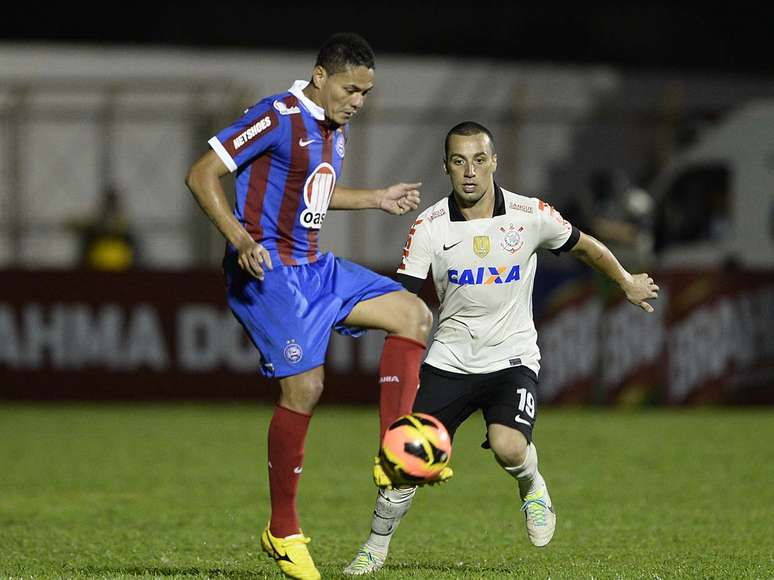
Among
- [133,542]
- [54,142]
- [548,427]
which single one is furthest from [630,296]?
[54,142]

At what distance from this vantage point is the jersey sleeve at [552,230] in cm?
714

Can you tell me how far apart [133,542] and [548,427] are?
6862 mm

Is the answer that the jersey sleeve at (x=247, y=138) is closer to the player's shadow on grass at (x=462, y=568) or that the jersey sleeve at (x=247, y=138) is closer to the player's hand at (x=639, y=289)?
the player's hand at (x=639, y=289)

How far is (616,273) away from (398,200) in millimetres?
1143

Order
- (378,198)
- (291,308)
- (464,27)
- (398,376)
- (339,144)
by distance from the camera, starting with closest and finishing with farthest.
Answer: (291,308) → (398,376) → (339,144) → (378,198) → (464,27)

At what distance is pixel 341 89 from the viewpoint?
21.5 feet

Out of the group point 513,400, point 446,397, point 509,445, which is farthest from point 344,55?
point 509,445

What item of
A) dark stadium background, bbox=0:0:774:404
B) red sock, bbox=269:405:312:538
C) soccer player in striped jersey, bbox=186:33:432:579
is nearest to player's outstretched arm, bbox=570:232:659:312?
soccer player in striped jersey, bbox=186:33:432:579

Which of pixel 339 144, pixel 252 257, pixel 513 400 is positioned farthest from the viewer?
pixel 513 400

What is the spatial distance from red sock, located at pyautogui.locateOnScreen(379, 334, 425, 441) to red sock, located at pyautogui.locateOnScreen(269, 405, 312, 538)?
374mm

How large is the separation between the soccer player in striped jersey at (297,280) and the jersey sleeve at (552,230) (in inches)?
32.1

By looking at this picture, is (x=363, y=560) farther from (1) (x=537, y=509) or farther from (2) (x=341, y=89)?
(2) (x=341, y=89)

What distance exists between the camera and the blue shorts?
21.4 feet

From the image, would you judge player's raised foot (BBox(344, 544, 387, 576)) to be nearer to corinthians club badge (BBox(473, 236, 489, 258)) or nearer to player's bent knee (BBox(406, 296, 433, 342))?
player's bent knee (BBox(406, 296, 433, 342))
